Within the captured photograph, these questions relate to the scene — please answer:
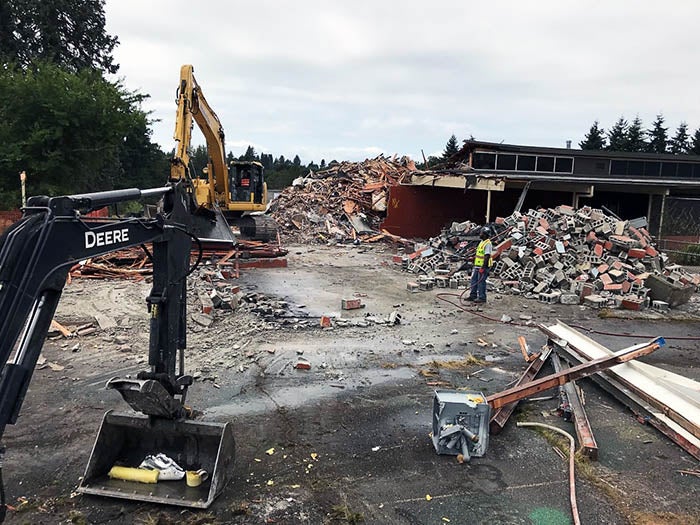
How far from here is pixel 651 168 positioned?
31.2m

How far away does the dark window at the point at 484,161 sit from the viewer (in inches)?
1141

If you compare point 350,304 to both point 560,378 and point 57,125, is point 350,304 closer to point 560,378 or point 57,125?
point 560,378

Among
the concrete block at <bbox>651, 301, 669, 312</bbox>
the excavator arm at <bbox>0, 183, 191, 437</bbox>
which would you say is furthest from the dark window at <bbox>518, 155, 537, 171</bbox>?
the excavator arm at <bbox>0, 183, 191, 437</bbox>

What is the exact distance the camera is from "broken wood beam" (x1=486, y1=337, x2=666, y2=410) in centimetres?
605

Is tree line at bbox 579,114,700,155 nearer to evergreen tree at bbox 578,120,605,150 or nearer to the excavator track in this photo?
evergreen tree at bbox 578,120,605,150

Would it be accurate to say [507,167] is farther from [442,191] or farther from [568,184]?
[568,184]

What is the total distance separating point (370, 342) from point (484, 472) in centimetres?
424

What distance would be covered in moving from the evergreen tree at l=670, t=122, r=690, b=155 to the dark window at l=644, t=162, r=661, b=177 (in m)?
38.0

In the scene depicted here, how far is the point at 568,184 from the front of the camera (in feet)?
68.4

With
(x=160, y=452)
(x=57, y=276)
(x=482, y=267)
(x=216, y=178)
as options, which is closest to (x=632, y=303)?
(x=482, y=267)

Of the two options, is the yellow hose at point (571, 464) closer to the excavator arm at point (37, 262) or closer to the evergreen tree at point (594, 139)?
the excavator arm at point (37, 262)

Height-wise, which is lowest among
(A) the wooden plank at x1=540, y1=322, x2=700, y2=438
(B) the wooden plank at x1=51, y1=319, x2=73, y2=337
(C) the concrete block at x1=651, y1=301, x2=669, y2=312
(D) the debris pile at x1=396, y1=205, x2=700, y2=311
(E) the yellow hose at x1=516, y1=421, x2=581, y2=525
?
(E) the yellow hose at x1=516, y1=421, x2=581, y2=525

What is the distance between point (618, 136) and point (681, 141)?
271 inches

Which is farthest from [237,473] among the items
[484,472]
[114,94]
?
[114,94]
